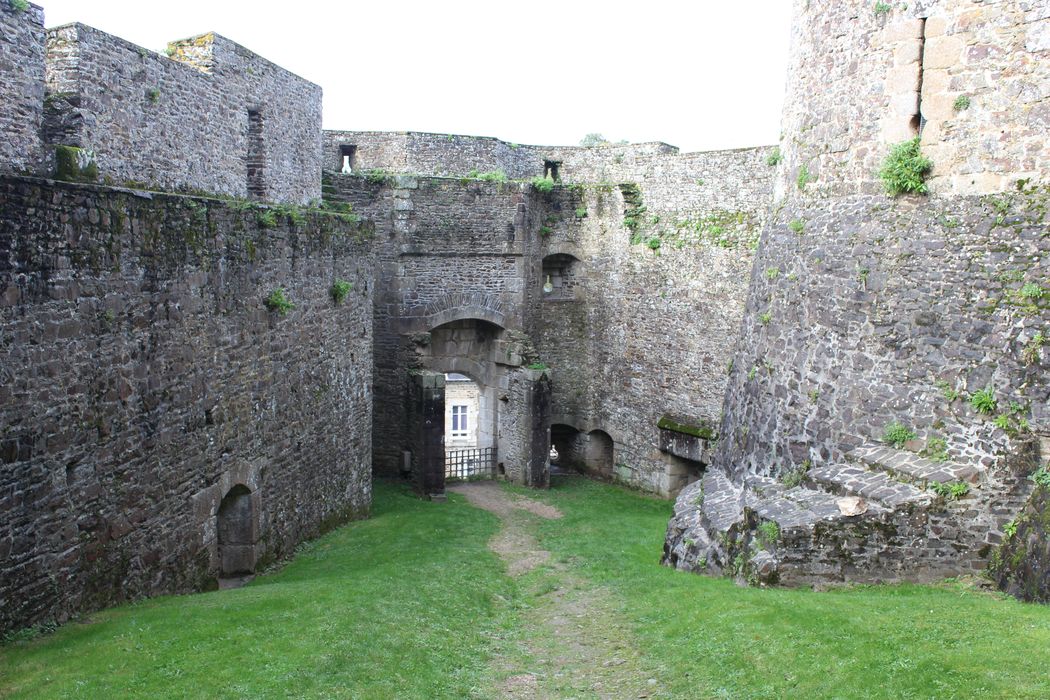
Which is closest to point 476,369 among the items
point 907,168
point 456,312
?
point 456,312

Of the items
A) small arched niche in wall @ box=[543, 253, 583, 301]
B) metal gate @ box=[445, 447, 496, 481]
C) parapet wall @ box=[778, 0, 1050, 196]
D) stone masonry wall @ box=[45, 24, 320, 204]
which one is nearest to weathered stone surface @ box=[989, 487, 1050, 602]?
parapet wall @ box=[778, 0, 1050, 196]

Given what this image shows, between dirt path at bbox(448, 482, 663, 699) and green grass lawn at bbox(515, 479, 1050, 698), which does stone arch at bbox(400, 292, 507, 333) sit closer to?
dirt path at bbox(448, 482, 663, 699)

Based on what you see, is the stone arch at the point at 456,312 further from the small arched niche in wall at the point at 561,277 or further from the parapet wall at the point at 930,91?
the parapet wall at the point at 930,91

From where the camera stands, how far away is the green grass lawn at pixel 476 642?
7.05m

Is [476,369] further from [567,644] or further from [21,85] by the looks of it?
[21,85]

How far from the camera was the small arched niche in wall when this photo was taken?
2294 cm

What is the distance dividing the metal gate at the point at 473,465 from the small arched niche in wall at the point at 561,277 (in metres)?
3.83

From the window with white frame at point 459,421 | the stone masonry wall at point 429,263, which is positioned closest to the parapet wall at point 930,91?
the stone masonry wall at point 429,263

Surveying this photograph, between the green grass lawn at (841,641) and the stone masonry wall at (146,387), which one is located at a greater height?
the stone masonry wall at (146,387)

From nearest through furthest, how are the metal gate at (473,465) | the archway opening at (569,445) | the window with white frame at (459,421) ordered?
1. the metal gate at (473,465)
2. the archway opening at (569,445)
3. the window with white frame at (459,421)

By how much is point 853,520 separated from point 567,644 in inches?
122

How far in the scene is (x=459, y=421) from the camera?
34125 millimetres

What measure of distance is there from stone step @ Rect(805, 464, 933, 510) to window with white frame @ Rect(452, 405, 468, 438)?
23649mm

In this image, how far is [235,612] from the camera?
→ 9.36 m
